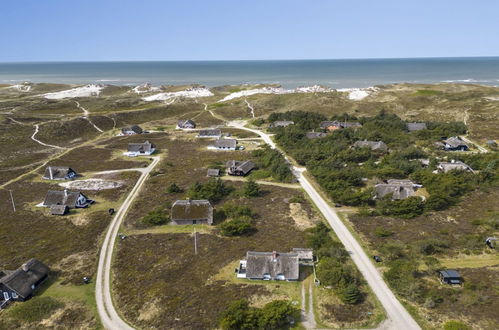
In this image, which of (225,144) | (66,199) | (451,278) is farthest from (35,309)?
(225,144)

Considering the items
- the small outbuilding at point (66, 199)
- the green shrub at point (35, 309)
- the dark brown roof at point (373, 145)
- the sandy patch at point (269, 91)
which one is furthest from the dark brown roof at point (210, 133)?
the green shrub at point (35, 309)

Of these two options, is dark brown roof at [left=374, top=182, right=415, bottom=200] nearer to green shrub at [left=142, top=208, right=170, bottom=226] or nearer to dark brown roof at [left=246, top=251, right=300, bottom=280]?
dark brown roof at [left=246, top=251, right=300, bottom=280]

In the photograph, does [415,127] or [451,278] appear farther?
[415,127]

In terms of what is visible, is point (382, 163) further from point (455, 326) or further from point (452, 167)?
point (455, 326)

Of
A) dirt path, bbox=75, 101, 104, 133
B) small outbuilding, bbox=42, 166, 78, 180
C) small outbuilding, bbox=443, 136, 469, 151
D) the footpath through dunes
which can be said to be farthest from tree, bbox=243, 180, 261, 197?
dirt path, bbox=75, 101, 104, 133

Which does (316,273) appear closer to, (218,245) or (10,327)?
(218,245)
